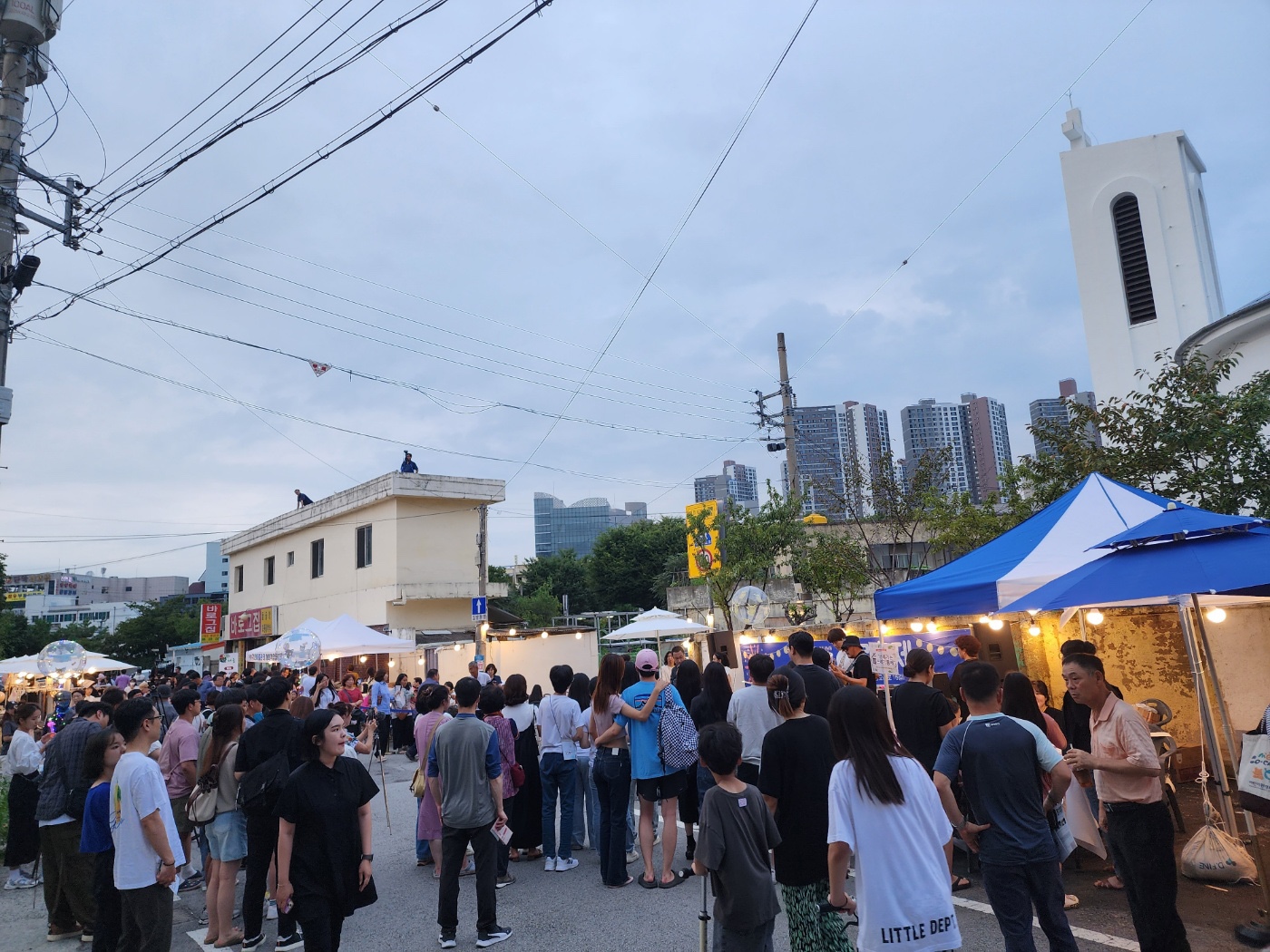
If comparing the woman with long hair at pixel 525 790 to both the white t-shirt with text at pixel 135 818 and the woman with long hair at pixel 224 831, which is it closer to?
the woman with long hair at pixel 224 831

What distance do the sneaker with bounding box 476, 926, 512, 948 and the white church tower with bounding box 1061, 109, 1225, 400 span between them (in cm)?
2666

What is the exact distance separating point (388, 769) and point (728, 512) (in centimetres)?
1487

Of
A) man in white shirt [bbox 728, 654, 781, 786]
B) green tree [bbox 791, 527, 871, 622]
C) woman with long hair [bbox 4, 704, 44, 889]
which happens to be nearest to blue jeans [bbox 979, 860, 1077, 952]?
man in white shirt [bbox 728, 654, 781, 786]

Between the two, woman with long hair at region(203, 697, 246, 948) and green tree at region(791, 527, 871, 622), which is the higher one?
green tree at region(791, 527, 871, 622)

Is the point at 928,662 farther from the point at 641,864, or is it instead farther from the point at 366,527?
the point at 366,527

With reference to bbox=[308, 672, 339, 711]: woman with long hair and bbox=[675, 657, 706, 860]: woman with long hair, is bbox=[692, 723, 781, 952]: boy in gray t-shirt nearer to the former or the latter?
bbox=[675, 657, 706, 860]: woman with long hair

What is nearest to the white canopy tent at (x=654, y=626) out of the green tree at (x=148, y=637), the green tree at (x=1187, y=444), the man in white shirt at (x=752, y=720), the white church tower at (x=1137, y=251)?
the green tree at (x=1187, y=444)

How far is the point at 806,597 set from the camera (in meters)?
24.0

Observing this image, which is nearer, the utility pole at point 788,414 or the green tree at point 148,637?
the utility pole at point 788,414

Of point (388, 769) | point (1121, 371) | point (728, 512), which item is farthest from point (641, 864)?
point (1121, 371)

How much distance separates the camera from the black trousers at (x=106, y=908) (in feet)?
15.1

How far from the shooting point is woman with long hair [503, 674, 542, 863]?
7277 millimetres

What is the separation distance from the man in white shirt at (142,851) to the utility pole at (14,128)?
228 inches

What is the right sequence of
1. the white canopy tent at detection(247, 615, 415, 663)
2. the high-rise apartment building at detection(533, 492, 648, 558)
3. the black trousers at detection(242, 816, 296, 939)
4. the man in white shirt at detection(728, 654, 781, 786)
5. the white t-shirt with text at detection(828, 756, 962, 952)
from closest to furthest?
the white t-shirt with text at detection(828, 756, 962, 952) < the black trousers at detection(242, 816, 296, 939) < the man in white shirt at detection(728, 654, 781, 786) < the white canopy tent at detection(247, 615, 415, 663) < the high-rise apartment building at detection(533, 492, 648, 558)
